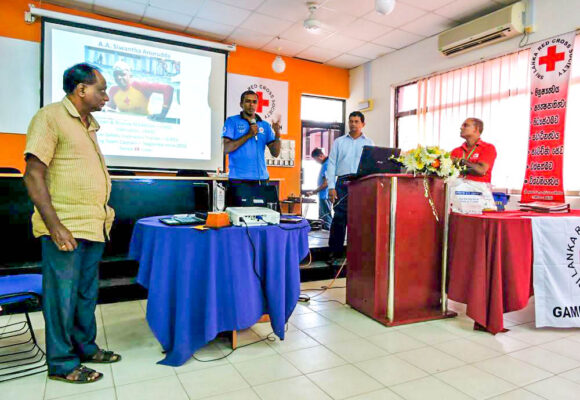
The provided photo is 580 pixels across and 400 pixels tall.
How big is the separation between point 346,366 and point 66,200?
63.1 inches

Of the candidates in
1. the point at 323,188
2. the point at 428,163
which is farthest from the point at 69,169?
the point at 323,188

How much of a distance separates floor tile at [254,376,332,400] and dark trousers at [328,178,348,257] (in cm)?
200

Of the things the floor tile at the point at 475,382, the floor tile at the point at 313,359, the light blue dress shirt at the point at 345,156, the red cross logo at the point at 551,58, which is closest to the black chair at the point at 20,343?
the floor tile at the point at 313,359

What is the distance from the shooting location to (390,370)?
195 centimetres

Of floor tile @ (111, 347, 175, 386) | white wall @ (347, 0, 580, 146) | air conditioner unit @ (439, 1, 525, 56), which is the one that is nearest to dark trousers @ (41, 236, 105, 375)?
floor tile @ (111, 347, 175, 386)

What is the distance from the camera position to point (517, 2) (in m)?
4.23

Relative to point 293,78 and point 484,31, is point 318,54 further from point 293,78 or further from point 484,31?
point 484,31

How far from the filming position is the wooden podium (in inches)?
102

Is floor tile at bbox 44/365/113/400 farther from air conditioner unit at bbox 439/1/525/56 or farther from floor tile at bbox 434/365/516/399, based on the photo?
air conditioner unit at bbox 439/1/525/56

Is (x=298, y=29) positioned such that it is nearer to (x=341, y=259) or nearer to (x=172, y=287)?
(x=341, y=259)

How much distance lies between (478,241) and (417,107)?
3.62m

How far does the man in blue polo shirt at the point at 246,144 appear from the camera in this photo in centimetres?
286

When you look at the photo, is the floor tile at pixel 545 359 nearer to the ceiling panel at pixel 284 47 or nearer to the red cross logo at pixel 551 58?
the red cross logo at pixel 551 58

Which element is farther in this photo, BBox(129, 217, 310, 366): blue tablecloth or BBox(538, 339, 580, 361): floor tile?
BBox(538, 339, 580, 361): floor tile
